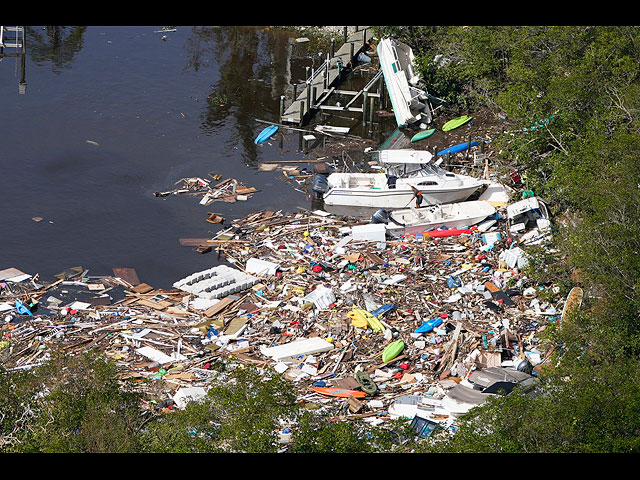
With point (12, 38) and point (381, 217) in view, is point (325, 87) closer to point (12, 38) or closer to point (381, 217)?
point (381, 217)

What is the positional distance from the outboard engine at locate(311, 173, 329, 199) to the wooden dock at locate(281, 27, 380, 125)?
22.3 ft

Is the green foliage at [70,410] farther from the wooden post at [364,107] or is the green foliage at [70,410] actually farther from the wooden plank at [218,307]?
the wooden post at [364,107]

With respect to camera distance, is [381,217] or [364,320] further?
[381,217]

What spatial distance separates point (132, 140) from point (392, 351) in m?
21.8

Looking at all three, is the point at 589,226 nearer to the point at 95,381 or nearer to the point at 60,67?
the point at 95,381

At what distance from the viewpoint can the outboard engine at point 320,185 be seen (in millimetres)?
31328

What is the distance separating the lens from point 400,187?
98.3ft

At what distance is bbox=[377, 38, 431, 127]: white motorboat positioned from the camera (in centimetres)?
3700

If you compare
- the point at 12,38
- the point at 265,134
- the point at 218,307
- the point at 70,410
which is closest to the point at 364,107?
the point at 265,134

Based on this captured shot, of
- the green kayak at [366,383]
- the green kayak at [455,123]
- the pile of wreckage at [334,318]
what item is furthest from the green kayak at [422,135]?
the green kayak at [366,383]

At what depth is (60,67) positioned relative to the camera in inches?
1763

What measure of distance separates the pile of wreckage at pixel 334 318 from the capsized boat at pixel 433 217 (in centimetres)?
41

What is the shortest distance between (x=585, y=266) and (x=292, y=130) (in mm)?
21305
